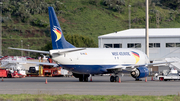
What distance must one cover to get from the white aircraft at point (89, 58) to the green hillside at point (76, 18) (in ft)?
204

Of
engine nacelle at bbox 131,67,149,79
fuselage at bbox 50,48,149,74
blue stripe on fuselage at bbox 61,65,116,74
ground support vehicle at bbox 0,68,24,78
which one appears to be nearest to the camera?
fuselage at bbox 50,48,149,74

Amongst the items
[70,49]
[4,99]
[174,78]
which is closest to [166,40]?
[174,78]

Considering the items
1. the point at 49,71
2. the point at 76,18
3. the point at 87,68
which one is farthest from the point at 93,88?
the point at 76,18

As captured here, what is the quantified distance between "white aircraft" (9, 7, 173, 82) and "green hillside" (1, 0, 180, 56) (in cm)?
6209

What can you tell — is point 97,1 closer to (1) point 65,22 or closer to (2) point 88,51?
(1) point 65,22

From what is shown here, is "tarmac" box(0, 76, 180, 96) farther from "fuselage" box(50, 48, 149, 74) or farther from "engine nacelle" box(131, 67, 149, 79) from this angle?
"engine nacelle" box(131, 67, 149, 79)

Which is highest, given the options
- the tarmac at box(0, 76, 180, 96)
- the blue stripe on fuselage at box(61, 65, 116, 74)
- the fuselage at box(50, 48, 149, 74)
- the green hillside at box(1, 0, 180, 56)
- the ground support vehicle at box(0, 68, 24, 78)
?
the green hillside at box(1, 0, 180, 56)

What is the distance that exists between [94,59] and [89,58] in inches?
23.8

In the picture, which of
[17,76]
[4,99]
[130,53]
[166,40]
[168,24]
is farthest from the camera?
[168,24]

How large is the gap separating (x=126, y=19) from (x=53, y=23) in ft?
286

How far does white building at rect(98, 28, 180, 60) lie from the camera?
55.3m

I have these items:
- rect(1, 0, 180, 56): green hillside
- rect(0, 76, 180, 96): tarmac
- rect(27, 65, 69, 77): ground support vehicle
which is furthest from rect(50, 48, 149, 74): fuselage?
rect(1, 0, 180, 56): green hillside

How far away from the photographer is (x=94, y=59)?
32.8 m

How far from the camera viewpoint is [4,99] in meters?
16.7
